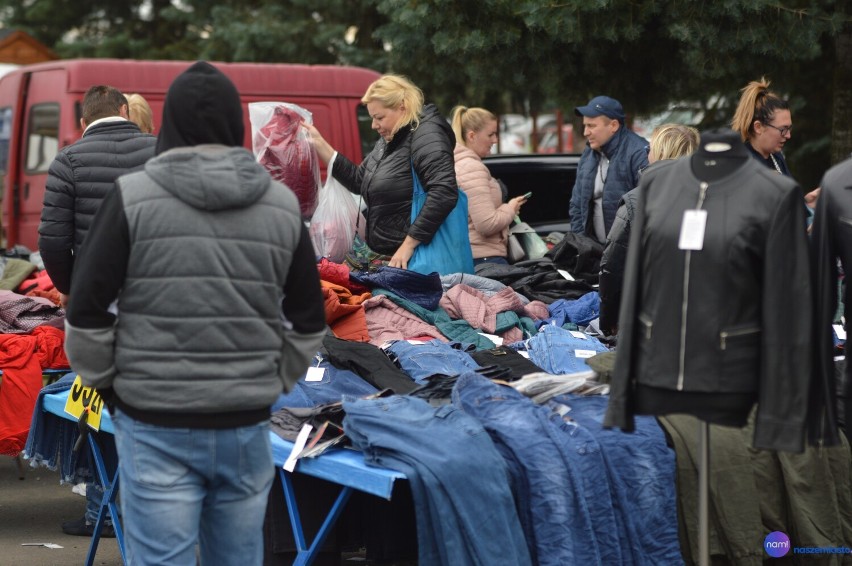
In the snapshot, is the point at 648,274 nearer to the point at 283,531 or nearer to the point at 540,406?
the point at 540,406

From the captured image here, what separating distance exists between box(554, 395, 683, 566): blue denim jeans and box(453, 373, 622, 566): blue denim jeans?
0.07 metres

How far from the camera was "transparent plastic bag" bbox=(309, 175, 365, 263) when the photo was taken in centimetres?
667

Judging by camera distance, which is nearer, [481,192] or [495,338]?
[495,338]

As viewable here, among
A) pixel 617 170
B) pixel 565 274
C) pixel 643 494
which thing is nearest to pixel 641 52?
pixel 617 170

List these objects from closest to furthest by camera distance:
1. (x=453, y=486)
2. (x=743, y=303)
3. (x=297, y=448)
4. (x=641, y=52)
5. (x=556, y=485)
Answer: (x=743, y=303)
(x=453, y=486)
(x=556, y=485)
(x=297, y=448)
(x=641, y=52)

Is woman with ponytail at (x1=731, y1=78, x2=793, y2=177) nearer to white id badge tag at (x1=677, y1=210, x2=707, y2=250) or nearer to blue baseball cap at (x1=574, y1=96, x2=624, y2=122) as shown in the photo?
blue baseball cap at (x1=574, y1=96, x2=624, y2=122)

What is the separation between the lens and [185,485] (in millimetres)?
3160

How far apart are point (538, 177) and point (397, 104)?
273 cm

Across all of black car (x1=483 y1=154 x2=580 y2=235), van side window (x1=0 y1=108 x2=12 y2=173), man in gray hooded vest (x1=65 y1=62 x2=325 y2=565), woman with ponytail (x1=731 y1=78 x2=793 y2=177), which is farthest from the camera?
van side window (x1=0 y1=108 x2=12 y2=173)

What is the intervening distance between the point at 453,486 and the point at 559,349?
60.7 inches

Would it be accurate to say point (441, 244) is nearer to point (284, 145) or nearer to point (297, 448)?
point (284, 145)

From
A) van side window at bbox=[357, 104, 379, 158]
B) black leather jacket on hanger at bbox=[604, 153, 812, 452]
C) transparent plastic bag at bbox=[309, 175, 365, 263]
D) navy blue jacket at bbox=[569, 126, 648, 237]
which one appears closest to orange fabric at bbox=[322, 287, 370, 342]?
transparent plastic bag at bbox=[309, 175, 365, 263]

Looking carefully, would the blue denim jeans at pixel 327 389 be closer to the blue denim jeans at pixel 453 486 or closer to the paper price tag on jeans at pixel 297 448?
the paper price tag on jeans at pixel 297 448

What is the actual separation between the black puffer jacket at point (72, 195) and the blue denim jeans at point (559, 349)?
74.9 inches
